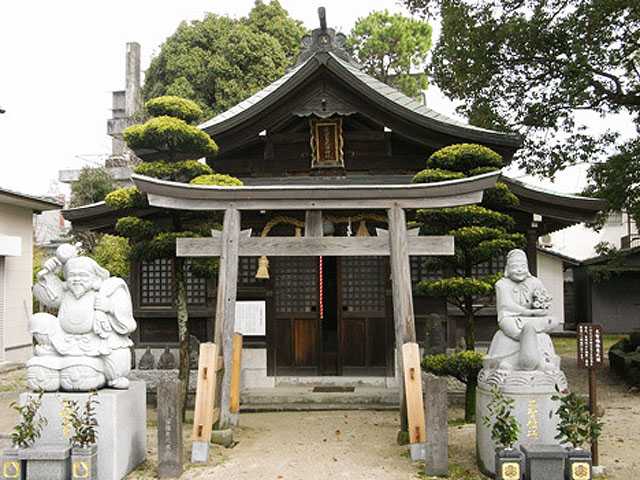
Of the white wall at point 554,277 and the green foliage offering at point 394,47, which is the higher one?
the green foliage offering at point 394,47

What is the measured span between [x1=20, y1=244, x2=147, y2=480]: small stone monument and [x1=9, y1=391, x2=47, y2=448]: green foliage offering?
0.08 metres

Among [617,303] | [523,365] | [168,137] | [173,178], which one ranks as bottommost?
[523,365]

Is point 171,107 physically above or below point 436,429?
above

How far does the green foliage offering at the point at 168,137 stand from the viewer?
392 inches

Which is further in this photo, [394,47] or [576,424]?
[394,47]

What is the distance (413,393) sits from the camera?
25.6 ft

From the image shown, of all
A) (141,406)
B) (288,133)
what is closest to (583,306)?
(288,133)

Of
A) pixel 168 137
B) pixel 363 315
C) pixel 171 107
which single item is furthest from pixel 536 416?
pixel 171 107

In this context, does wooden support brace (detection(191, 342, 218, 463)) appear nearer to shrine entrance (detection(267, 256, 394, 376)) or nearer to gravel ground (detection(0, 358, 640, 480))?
gravel ground (detection(0, 358, 640, 480))

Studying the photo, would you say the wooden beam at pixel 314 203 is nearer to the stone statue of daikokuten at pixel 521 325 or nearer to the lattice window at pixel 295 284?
the stone statue of daikokuten at pixel 521 325

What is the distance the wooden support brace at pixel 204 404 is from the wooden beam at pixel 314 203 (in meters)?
2.13

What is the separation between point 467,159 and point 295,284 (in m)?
4.74

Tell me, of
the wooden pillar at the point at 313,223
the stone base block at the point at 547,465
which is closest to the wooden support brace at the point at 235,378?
the wooden pillar at the point at 313,223

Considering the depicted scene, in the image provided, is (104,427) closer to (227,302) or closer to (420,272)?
(227,302)
